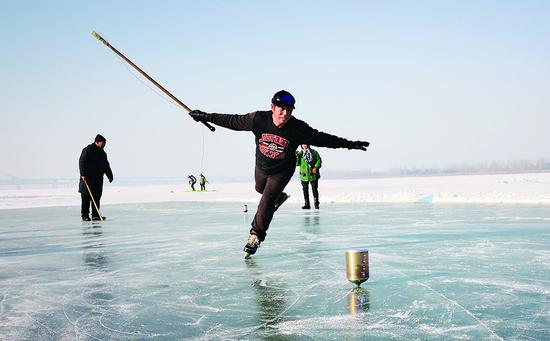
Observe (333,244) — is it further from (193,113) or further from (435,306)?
(435,306)

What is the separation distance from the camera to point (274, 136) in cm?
550

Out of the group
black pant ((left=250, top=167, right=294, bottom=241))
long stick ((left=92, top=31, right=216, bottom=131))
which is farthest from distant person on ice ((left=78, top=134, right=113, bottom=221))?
→ black pant ((left=250, top=167, right=294, bottom=241))

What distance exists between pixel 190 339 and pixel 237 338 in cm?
26

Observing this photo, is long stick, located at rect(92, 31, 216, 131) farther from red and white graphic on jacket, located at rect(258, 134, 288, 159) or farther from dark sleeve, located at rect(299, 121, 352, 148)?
dark sleeve, located at rect(299, 121, 352, 148)

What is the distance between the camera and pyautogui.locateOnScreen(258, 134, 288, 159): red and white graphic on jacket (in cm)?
551

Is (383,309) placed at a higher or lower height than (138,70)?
lower

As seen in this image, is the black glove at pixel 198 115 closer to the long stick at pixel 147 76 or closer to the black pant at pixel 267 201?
the long stick at pixel 147 76

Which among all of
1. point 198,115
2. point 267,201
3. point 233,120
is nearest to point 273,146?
point 233,120

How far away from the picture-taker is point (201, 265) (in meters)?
5.41

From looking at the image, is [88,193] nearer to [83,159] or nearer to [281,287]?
[83,159]

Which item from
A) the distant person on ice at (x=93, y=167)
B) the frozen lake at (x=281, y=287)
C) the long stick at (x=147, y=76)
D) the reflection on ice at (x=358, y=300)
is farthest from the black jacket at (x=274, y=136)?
the distant person on ice at (x=93, y=167)

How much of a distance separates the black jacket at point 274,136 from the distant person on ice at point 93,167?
22.5 feet

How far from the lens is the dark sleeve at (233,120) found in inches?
219

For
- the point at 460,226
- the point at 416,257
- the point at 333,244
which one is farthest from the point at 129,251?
the point at 460,226
